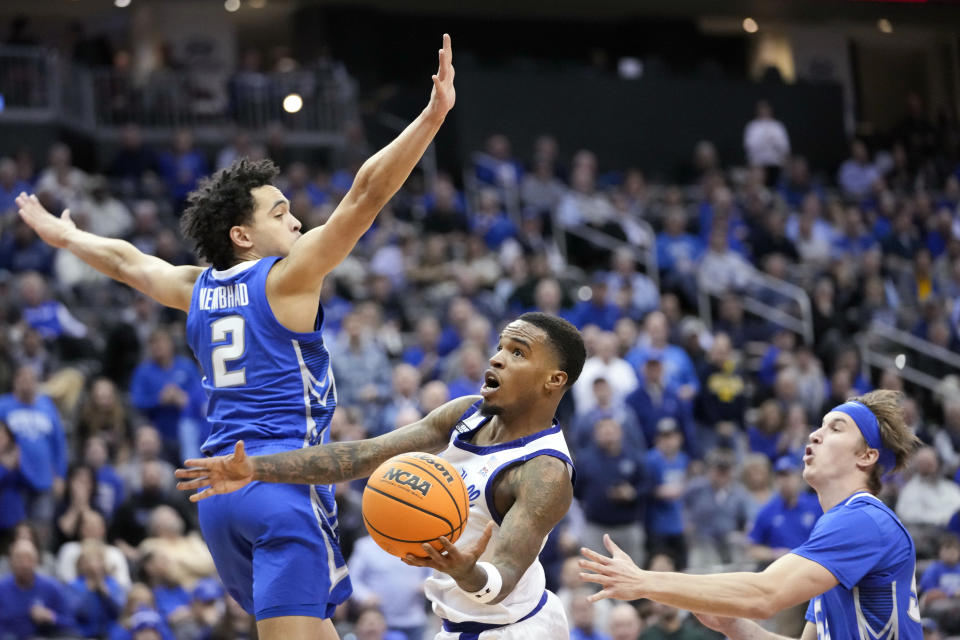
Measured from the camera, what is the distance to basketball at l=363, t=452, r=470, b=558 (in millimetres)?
4496

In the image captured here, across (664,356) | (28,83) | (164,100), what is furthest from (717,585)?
(28,83)

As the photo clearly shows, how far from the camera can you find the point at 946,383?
1591 centimetres

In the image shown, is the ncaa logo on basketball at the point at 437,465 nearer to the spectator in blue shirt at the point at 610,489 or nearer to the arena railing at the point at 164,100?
the spectator in blue shirt at the point at 610,489

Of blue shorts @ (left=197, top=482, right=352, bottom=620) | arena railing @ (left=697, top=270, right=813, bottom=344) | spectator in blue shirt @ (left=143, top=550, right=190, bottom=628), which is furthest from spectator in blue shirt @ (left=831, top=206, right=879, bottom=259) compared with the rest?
blue shorts @ (left=197, top=482, right=352, bottom=620)

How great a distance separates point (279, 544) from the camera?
5.25 metres

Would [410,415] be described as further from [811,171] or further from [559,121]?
[811,171]

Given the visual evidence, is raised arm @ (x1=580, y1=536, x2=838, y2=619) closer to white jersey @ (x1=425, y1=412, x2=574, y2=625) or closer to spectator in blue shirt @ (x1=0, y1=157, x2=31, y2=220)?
white jersey @ (x1=425, y1=412, x2=574, y2=625)

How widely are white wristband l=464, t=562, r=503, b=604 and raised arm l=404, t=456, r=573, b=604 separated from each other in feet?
0.07

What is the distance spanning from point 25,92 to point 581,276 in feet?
28.4

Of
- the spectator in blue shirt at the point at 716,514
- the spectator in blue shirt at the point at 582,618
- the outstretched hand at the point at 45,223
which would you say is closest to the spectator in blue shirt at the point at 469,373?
the spectator in blue shirt at the point at 716,514

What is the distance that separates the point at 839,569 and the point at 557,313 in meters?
9.96

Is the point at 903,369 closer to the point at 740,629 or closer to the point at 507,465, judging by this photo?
the point at 740,629

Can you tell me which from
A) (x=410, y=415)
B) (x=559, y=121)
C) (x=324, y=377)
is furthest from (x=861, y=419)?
(x=559, y=121)

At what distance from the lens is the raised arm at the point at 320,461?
15.5 feet
